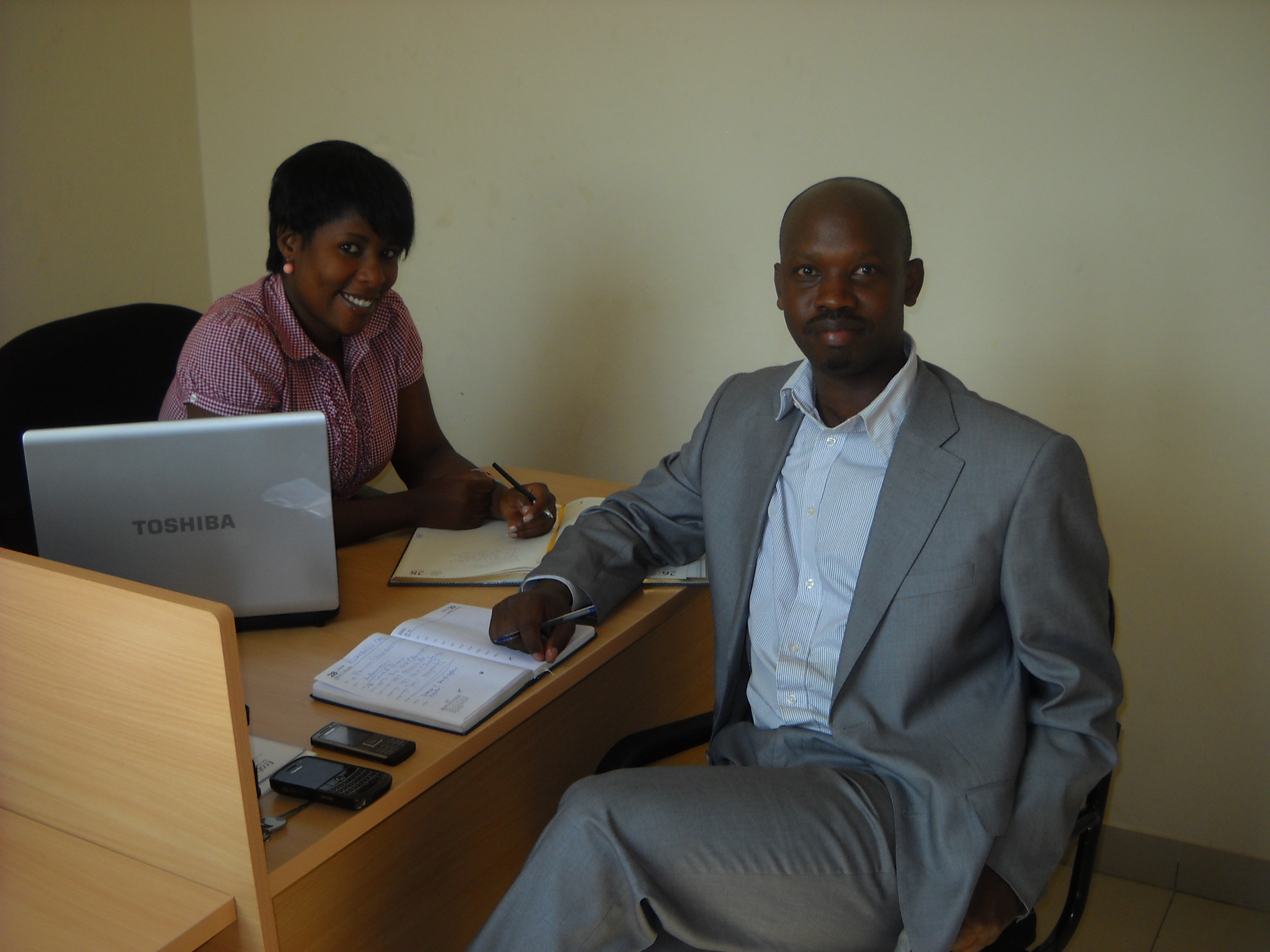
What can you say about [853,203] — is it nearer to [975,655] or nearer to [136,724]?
[975,655]

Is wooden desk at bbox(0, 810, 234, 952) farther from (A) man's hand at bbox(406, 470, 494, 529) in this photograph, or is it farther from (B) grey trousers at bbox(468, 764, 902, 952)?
(A) man's hand at bbox(406, 470, 494, 529)

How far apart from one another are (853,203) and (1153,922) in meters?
1.64

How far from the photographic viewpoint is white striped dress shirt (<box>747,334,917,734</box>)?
1311mm

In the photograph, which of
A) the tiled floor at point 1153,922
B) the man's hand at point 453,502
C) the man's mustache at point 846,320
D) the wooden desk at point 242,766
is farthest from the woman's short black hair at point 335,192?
the tiled floor at point 1153,922

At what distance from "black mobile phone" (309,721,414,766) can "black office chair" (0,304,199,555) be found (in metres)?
0.80

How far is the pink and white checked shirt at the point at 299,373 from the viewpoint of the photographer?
167 cm

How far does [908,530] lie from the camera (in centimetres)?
124

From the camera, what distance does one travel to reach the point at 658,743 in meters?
1.35

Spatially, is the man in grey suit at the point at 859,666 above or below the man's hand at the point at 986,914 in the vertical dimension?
above

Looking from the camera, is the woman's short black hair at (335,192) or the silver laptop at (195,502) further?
the woman's short black hair at (335,192)

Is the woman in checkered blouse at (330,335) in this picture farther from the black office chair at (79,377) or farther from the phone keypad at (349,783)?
the phone keypad at (349,783)

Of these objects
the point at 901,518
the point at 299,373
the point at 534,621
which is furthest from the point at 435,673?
the point at 299,373

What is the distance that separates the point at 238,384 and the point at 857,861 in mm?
1184

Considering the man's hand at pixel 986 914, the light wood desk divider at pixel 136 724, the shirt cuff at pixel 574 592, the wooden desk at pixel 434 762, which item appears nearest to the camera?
the light wood desk divider at pixel 136 724
